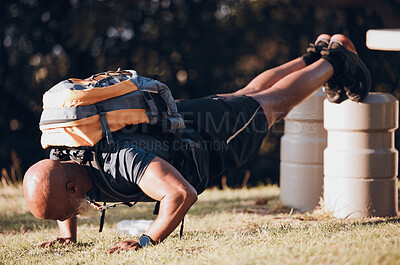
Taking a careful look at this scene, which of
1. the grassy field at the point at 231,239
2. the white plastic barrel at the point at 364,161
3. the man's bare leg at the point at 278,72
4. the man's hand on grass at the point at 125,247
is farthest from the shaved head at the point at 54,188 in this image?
the white plastic barrel at the point at 364,161

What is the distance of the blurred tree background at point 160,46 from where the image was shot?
8164 millimetres

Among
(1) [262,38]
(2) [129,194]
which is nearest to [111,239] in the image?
(2) [129,194]

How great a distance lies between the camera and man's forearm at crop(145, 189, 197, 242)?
2.83 m

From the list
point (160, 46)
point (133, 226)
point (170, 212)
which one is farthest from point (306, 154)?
point (160, 46)

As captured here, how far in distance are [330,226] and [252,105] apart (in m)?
1.15

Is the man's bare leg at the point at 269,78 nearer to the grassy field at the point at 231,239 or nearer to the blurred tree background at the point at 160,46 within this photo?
the grassy field at the point at 231,239

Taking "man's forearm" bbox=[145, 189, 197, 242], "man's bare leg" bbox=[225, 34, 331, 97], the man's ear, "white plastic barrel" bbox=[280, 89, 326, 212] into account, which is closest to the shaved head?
the man's ear

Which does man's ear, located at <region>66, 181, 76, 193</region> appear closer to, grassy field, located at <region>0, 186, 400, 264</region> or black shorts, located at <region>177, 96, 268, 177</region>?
grassy field, located at <region>0, 186, 400, 264</region>

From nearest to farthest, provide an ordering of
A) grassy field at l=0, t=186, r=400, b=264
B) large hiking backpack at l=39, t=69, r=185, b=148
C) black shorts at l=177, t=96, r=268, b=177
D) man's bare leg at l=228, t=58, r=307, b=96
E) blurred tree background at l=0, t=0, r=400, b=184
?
grassy field at l=0, t=186, r=400, b=264
large hiking backpack at l=39, t=69, r=185, b=148
black shorts at l=177, t=96, r=268, b=177
man's bare leg at l=228, t=58, r=307, b=96
blurred tree background at l=0, t=0, r=400, b=184

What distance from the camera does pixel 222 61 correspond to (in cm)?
904

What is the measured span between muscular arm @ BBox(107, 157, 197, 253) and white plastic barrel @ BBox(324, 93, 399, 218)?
1.51 metres

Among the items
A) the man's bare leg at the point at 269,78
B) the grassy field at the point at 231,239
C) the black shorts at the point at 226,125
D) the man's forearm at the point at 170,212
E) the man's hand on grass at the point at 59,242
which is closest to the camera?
the grassy field at the point at 231,239

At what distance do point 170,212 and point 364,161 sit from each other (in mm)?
1738

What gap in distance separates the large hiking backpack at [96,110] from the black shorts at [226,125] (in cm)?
53
